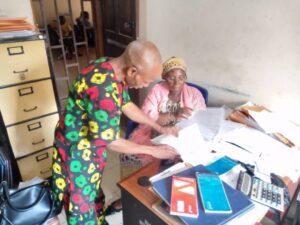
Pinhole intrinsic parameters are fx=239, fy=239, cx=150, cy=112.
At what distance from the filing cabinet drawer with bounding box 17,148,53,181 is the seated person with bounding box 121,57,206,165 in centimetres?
76

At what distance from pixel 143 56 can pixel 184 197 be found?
563 mm

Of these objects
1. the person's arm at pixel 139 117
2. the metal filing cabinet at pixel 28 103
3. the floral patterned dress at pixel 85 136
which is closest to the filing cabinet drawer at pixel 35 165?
the metal filing cabinet at pixel 28 103

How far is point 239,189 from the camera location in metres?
1.00

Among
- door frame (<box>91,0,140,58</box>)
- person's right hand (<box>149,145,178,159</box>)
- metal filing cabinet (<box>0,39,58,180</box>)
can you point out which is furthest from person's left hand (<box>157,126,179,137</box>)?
door frame (<box>91,0,140,58</box>)

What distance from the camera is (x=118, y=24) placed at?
9.07 ft

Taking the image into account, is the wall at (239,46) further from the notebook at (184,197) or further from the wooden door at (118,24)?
the notebook at (184,197)

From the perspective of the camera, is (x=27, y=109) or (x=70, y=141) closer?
(x=70, y=141)

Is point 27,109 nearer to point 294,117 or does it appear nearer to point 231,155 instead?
point 231,155

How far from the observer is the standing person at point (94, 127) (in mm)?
942

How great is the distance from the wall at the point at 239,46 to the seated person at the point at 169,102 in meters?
0.27

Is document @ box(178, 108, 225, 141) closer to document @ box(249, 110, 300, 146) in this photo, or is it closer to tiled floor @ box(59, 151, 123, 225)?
document @ box(249, 110, 300, 146)

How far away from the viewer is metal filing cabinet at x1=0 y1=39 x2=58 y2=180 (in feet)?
5.56

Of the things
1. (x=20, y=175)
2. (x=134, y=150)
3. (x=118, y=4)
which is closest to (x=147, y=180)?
(x=134, y=150)

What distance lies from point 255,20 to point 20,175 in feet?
7.08
